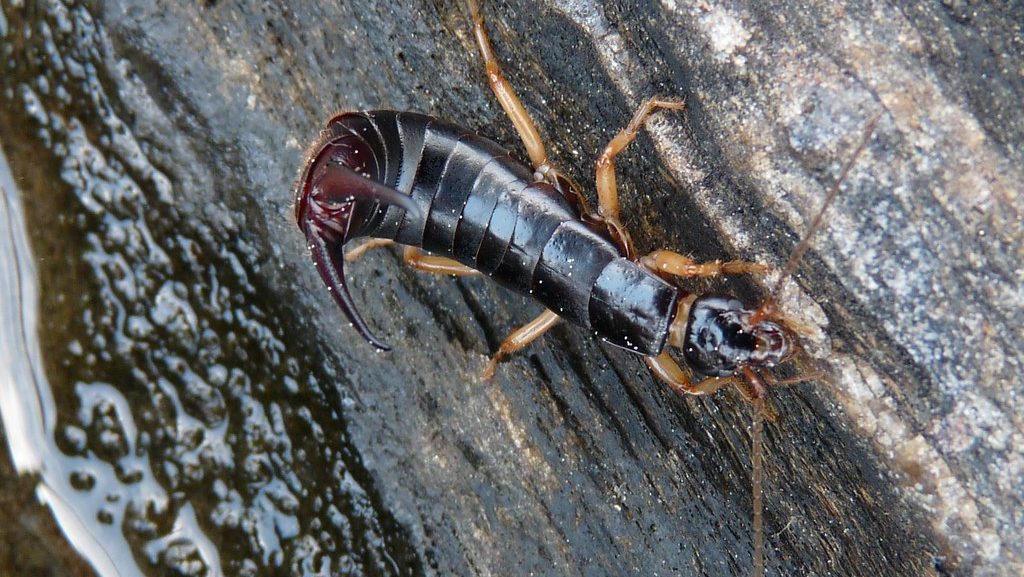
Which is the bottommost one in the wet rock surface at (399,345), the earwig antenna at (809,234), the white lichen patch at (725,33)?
the wet rock surface at (399,345)

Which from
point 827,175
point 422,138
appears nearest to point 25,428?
point 422,138

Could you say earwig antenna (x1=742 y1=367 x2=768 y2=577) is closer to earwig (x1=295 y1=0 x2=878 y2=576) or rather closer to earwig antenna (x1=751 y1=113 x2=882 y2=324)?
earwig (x1=295 y1=0 x2=878 y2=576)

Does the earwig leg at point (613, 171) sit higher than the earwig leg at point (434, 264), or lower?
higher

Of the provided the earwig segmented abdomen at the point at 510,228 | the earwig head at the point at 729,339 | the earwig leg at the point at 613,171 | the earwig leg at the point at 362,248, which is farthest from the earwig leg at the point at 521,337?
the earwig leg at the point at 362,248

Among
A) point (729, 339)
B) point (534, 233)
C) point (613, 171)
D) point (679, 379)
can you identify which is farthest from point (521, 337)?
point (729, 339)

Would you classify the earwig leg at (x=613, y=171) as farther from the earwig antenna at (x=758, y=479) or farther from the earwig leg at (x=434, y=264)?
the earwig antenna at (x=758, y=479)

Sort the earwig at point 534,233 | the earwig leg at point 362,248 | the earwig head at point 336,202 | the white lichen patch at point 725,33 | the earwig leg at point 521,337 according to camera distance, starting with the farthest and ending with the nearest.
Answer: the earwig leg at point 362,248 → the earwig leg at point 521,337 → the earwig at point 534,233 → the earwig head at point 336,202 → the white lichen patch at point 725,33
